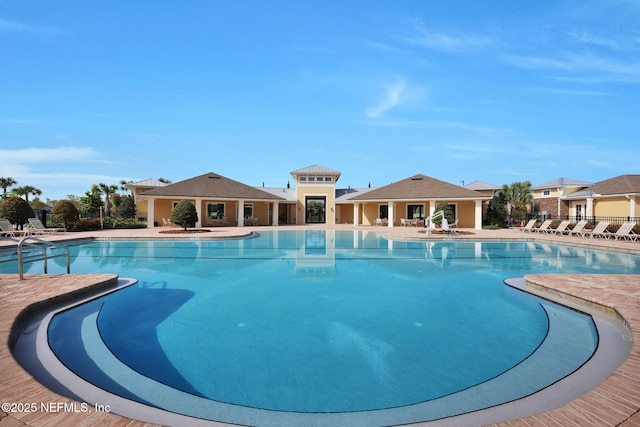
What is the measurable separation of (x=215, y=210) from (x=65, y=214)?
11.1 m

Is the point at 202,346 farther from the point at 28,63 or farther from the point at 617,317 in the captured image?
the point at 28,63

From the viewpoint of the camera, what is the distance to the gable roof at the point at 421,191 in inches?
1021

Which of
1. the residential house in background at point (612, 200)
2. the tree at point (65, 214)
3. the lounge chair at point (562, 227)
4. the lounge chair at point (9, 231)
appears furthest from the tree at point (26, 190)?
the residential house in background at point (612, 200)

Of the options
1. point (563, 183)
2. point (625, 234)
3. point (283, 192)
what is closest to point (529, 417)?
point (625, 234)

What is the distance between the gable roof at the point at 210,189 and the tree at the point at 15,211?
703 cm

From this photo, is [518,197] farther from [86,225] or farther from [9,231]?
[9,231]

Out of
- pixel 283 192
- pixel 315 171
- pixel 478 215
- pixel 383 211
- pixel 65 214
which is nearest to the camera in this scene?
pixel 65 214

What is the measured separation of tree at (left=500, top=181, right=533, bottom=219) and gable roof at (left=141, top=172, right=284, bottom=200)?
22939 millimetres

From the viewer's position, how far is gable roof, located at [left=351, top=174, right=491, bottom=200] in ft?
85.0

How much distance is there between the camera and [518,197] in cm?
3078

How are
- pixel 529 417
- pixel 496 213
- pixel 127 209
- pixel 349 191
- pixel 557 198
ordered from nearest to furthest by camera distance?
1. pixel 529 417
2. pixel 496 213
3. pixel 557 198
4. pixel 127 209
5. pixel 349 191

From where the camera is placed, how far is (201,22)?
41.2ft

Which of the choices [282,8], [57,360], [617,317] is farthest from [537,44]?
[57,360]

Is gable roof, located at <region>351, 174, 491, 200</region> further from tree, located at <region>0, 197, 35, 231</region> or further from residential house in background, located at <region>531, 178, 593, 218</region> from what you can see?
tree, located at <region>0, 197, 35, 231</region>
